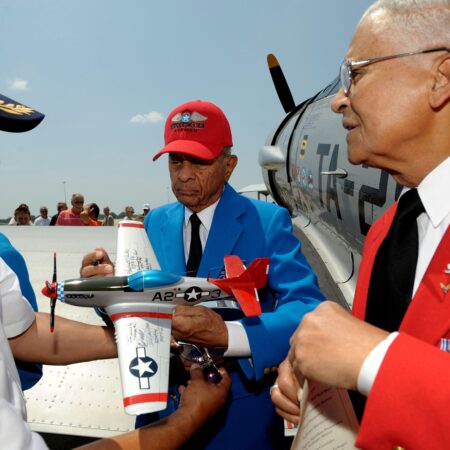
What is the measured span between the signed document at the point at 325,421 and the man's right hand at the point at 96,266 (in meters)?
1.85

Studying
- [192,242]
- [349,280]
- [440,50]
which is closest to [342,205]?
[349,280]

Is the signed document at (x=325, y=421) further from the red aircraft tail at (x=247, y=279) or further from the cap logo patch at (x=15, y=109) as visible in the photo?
the cap logo patch at (x=15, y=109)

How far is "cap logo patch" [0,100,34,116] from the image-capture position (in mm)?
1681

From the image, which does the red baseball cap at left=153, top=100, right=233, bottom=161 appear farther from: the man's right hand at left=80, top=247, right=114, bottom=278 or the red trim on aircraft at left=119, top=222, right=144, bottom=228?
the man's right hand at left=80, top=247, right=114, bottom=278

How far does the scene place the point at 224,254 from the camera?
2.31 metres

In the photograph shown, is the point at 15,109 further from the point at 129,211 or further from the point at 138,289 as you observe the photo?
the point at 129,211

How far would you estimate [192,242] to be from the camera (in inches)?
96.9

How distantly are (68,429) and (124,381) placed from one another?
142 centimetres

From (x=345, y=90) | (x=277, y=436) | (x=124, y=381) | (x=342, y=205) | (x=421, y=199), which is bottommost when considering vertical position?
(x=277, y=436)

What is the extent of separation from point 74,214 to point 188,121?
1037cm

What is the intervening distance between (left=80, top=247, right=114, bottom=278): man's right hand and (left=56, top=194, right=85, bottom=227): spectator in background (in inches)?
362

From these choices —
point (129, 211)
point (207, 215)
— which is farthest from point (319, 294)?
point (129, 211)

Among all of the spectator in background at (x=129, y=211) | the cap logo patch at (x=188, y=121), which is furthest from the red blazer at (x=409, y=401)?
the spectator in background at (x=129, y=211)

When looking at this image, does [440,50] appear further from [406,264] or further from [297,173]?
[297,173]
